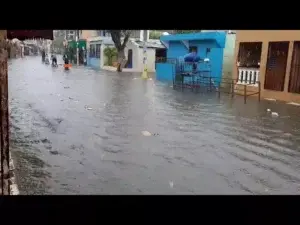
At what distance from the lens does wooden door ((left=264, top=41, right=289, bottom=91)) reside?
49.0 feet

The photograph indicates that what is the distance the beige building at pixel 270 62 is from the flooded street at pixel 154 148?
1.54 metres

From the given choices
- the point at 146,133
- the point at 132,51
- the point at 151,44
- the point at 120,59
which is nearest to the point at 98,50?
the point at 132,51

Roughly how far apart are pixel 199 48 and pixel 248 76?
5564 millimetres

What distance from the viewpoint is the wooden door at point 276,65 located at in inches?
588

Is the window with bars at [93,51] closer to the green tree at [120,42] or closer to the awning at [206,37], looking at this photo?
the green tree at [120,42]

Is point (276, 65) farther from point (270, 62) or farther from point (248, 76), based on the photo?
point (248, 76)

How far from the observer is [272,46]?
15.5 meters

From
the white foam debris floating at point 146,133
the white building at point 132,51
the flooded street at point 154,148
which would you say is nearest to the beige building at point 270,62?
the flooded street at point 154,148

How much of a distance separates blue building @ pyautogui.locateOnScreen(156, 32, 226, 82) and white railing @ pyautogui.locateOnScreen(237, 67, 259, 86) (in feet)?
5.87

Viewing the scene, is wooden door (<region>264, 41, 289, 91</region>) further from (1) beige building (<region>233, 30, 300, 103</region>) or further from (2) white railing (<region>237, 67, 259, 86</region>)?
(2) white railing (<region>237, 67, 259, 86</region>)

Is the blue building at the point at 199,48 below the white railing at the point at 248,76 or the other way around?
the other way around

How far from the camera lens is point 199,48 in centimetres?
2169
